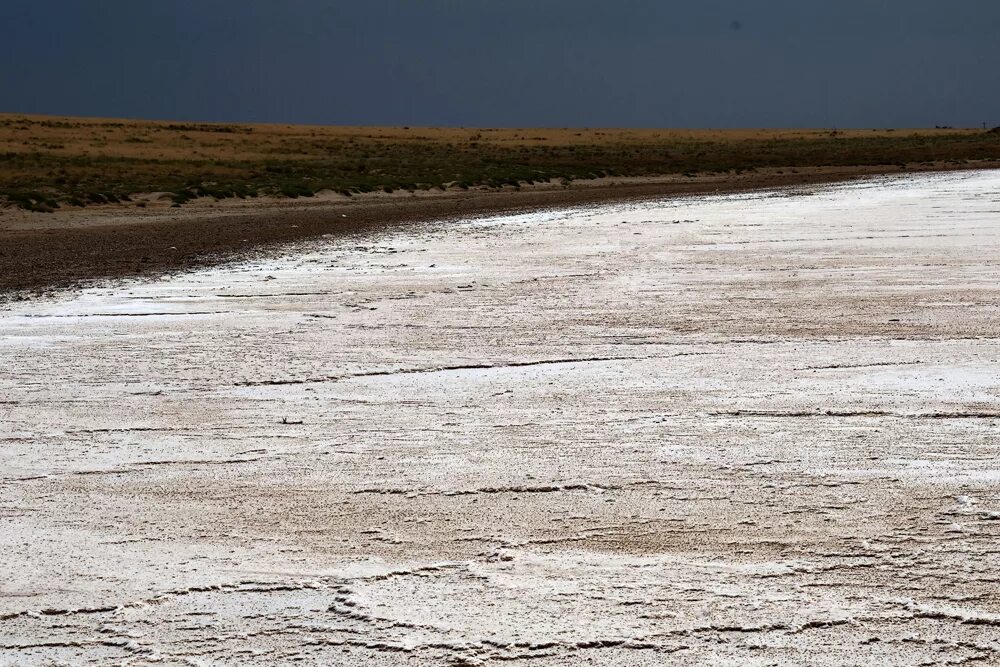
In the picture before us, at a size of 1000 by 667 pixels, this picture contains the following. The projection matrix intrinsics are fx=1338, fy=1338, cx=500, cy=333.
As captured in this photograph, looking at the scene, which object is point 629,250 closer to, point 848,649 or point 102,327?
point 102,327

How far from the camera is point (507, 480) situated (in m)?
5.13

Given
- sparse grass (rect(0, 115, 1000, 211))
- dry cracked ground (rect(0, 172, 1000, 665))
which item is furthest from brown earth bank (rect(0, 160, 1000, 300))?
dry cracked ground (rect(0, 172, 1000, 665))

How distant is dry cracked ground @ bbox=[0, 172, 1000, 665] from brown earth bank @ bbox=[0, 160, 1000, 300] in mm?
3628

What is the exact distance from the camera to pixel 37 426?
6207mm

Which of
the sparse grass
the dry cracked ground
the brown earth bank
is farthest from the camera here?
the sparse grass

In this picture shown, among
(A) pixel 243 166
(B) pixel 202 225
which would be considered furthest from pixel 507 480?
(A) pixel 243 166

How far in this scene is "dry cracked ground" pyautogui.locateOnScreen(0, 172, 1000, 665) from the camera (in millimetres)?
3693

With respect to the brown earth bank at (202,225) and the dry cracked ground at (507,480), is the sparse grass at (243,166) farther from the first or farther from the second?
the dry cracked ground at (507,480)

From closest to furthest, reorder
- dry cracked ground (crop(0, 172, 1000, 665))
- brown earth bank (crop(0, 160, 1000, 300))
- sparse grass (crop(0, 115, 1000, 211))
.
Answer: dry cracked ground (crop(0, 172, 1000, 665))
brown earth bank (crop(0, 160, 1000, 300))
sparse grass (crop(0, 115, 1000, 211))

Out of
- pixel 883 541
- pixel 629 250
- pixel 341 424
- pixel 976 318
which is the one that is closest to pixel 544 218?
pixel 629 250

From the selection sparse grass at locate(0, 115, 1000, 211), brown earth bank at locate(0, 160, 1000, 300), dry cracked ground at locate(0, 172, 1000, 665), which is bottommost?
dry cracked ground at locate(0, 172, 1000, 665)

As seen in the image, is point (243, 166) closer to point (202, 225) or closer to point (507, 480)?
point (202, 225)

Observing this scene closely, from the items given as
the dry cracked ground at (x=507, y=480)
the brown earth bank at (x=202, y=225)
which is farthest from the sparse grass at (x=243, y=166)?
the dry cracked ground at (x=507, y=480)

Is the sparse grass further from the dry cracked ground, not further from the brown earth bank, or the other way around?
the dry cracked ground
